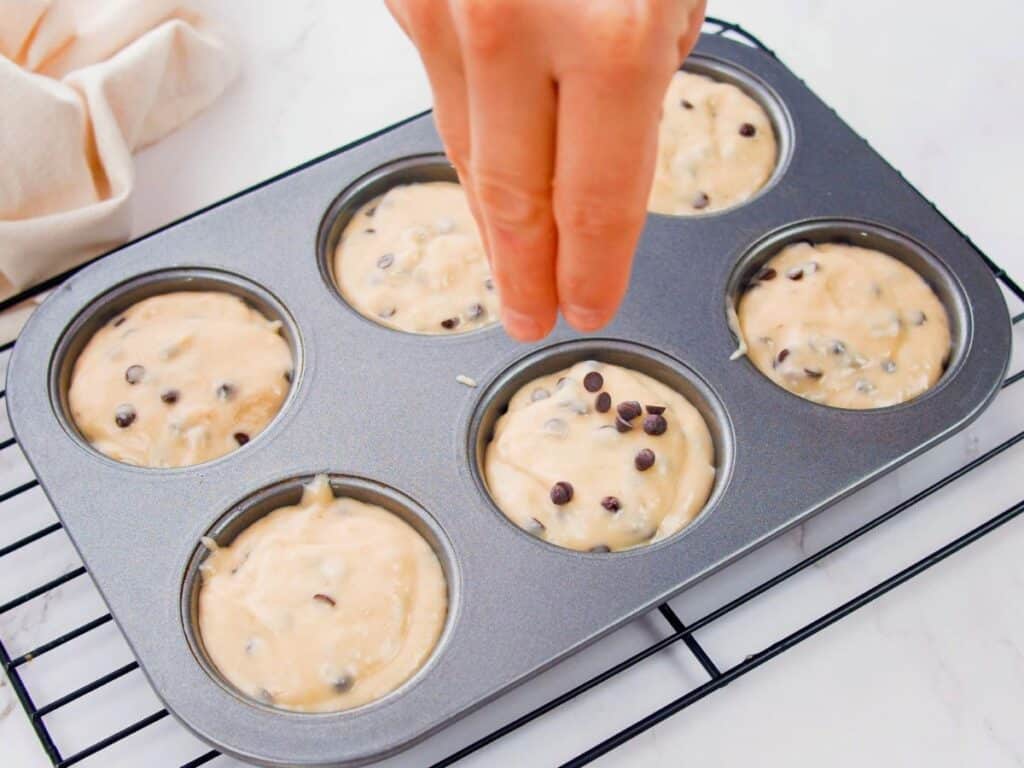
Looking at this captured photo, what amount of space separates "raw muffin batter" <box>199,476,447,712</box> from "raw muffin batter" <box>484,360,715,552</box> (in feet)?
0.87

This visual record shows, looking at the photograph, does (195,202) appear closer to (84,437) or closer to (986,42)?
(84,437)

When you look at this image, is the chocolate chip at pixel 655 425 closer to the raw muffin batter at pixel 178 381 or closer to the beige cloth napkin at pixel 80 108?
the raw muffin batter at pixel 178 381

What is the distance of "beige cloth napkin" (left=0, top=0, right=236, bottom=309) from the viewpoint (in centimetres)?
269

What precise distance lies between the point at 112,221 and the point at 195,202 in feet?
1.08

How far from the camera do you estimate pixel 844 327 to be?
263 centimetres

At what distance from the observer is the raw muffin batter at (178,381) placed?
8.06ft

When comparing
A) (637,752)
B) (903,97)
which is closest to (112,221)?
(637,752)

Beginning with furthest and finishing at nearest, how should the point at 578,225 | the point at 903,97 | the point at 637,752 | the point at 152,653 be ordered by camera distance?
1. the point at 903,97
2. the point at 637,752
3. the point at 152,653
4. the point at 578,225

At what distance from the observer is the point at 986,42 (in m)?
3.49

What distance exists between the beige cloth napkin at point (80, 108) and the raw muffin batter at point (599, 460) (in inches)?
47.8

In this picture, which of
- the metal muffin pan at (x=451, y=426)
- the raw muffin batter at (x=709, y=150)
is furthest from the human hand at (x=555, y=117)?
the raw muffin batter at (x=709, y=150)

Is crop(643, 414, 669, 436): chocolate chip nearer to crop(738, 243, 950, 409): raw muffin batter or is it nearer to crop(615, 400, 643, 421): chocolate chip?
crop(615, 400, 643, 421): chocolate chip

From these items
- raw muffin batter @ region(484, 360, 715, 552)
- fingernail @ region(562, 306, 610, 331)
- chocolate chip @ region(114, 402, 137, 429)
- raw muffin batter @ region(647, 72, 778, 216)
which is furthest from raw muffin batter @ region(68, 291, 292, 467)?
fingernail @ region(562, 306, 610, 331)

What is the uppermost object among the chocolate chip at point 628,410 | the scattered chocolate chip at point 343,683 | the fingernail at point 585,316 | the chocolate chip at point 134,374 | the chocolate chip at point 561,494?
the chocolate chip at point 134,374
